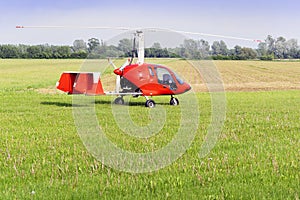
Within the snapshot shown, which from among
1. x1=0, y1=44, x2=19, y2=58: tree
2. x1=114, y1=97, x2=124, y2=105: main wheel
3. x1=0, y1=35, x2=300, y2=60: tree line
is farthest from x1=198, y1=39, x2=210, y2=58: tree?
x1=0, y1=44, x2=19, y2=58: tree

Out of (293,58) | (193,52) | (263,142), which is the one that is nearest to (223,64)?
(293,58)

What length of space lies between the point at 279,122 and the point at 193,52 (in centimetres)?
373

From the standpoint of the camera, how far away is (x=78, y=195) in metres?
5.15

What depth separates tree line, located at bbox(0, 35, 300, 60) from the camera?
48.7 feet

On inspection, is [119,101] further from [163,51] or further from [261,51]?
[261,51]

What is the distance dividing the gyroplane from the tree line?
1.54 feet

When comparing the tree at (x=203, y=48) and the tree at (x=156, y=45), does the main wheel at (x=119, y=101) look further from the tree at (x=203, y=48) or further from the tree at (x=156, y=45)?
the tree at (x=203, y=48)

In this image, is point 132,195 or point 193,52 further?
point 193,52

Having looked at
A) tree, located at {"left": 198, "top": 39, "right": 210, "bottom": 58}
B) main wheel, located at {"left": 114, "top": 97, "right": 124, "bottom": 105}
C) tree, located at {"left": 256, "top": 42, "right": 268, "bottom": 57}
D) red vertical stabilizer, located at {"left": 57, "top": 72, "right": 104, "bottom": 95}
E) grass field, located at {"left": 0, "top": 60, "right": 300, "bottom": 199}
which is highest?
tree, located at {"left": 256, "top": 42, "right": 268, "bottom": 57}

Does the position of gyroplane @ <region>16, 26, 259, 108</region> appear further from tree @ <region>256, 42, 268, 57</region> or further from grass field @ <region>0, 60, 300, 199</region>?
tree @ <region>256, 42, 268, 57</region>

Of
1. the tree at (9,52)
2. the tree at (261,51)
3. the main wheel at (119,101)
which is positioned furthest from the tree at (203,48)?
the tree at (9,52)

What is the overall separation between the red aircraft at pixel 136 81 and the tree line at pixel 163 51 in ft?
1.90

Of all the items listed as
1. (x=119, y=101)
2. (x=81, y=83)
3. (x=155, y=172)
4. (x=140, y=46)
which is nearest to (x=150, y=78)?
(x=140, y=46)

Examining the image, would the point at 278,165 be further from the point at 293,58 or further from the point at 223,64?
the point at 293,58
